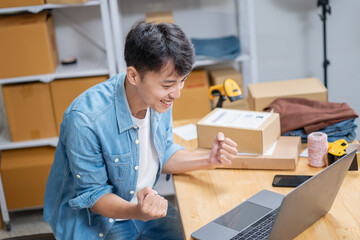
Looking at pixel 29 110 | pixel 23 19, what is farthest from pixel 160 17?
pixel 29 110

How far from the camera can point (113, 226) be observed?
164 cm

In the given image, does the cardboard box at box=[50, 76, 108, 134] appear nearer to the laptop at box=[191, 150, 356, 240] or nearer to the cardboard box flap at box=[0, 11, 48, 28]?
the cardboard box flap at box=[0, 11, 48, 28]

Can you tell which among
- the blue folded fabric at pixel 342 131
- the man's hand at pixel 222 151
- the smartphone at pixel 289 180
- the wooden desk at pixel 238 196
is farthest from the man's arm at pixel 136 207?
the blue folded fabric at pixel 342 131

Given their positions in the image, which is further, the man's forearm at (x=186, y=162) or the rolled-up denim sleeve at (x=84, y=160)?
the man's forearm at (x=186, y=162)

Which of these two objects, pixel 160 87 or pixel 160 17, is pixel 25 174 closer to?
pixel 160 17

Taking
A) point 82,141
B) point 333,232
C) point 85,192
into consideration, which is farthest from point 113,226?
point 333,232

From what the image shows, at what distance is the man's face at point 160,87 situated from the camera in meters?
1.39

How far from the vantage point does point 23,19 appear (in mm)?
2762

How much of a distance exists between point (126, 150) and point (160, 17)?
1.47 metres

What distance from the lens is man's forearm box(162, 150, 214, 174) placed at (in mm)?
1715

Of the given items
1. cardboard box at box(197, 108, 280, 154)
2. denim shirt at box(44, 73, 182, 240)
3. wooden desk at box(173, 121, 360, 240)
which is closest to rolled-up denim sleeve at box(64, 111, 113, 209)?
denim shirt at box(44, 73, 182, 240)

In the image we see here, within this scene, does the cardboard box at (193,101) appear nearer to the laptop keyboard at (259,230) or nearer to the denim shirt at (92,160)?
the denim shirt at (92,160)

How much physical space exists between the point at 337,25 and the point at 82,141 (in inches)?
94.5

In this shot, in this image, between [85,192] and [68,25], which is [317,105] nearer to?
[85,192]
